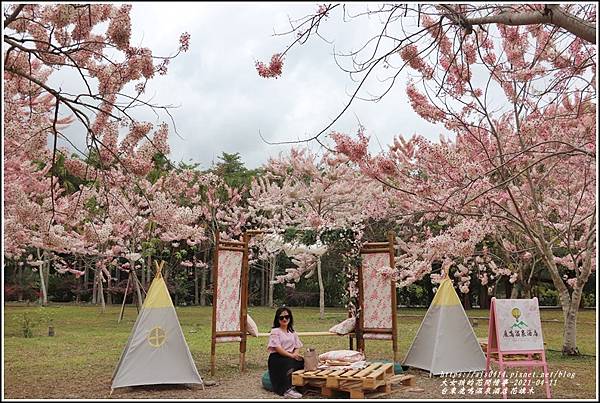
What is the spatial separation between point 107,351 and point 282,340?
5.00 m

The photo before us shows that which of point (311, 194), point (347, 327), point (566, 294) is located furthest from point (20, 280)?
point (566, 294)

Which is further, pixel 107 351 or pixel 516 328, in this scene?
pixel 107 351

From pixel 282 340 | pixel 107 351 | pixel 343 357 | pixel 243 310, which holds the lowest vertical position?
pixel 107 351

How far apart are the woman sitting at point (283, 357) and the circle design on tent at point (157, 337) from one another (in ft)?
3.90

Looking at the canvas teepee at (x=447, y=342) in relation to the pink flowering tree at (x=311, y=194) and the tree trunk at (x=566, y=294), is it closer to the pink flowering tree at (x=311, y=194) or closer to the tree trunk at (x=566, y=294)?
the tree trunk at (x=566, y=294)

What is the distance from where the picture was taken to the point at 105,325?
15625 millimetres

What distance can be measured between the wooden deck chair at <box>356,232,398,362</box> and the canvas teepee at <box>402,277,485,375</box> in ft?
2.04

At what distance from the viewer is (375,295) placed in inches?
333

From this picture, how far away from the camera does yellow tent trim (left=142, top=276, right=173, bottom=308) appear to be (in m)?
6.73

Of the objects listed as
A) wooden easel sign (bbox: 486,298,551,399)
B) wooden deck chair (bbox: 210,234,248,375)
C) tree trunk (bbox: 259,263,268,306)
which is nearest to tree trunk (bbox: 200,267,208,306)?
tree trunk (bbox: 259,263,268,306)

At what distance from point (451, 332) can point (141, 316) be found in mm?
3795

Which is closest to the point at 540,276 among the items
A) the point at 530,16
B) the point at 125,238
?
the point at 125,238

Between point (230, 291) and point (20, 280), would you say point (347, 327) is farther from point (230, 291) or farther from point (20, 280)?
point (20, 280)

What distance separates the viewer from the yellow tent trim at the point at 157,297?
6.73m
